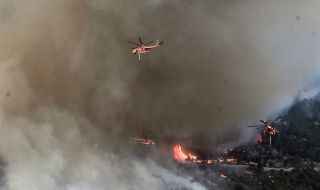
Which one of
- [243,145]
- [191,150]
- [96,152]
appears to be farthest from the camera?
[243,145]

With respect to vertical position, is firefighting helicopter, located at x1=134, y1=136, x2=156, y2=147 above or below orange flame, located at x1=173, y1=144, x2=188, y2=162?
below

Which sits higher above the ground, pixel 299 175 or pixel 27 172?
pixel 299 175

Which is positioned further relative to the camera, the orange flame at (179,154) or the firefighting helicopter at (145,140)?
the orange flame at (179,154)

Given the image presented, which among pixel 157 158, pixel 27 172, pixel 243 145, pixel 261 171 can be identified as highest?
pixel 243 145

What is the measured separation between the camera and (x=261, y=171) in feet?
333

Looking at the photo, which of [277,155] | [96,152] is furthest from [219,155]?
[96,152]

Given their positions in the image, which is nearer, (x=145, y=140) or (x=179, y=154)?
(x=145, y=140)

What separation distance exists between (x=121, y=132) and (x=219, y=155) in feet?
118

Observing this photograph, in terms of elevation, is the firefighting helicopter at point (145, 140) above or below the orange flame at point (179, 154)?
below

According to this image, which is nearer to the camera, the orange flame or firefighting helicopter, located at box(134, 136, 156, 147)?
firefighting helicopter, located at box(134, 136, 156, 147)

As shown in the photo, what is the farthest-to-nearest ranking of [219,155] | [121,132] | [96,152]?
[219,155]
[121,132]
[96,152]

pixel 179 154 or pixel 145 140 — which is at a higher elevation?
pixel 179 154

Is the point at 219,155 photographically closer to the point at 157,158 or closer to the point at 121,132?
the point at 157,158

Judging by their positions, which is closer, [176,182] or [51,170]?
[51,170]
